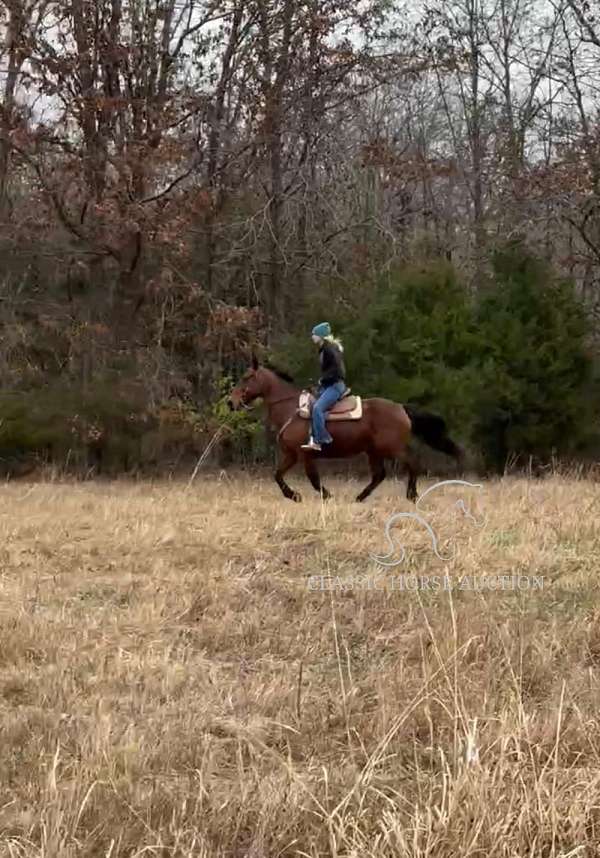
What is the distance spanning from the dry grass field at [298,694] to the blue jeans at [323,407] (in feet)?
10.4

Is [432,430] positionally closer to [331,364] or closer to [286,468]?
[331,364]

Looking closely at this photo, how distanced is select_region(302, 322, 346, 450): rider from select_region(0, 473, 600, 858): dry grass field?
10.4 ft

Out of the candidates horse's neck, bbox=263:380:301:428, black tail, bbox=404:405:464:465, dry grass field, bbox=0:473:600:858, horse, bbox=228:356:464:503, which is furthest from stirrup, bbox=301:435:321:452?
dry grass field, bbox=0:473:600:858

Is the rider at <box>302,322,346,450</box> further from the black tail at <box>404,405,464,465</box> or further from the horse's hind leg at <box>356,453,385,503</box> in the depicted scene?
the black tail at <box>404,405,464,465</box>

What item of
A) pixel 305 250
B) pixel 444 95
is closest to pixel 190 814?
pixel 305 250

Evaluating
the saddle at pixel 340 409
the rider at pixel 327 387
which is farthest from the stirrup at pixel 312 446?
the saddle at pixel 340 409

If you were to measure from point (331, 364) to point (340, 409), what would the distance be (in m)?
0.67

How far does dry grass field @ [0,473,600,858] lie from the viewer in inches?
111

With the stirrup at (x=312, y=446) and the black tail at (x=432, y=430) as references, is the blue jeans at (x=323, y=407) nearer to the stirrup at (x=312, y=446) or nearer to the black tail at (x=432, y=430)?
the stirrup at (x=312, y=446)

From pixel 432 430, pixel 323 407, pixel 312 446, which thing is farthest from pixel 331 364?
pixel 432 430

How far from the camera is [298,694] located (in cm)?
400

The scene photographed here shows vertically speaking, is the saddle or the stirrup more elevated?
the saddle

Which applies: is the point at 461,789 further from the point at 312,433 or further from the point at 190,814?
the point at 312,433

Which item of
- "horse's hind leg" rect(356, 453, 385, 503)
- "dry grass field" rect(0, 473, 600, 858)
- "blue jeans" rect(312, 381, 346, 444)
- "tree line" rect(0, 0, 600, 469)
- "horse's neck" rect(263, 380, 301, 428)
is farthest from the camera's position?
"tree line" rect(0, 0, 600, 469)
